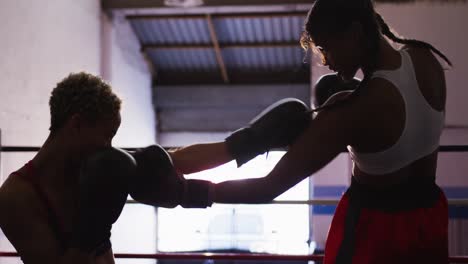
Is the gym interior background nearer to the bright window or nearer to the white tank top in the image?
the bright window

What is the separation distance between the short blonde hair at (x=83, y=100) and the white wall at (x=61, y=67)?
130 cm

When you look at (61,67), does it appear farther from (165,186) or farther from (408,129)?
(408,129)

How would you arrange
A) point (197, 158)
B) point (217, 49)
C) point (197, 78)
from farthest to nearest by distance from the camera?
1. point (197, 78)
2. point (217, 49)
3. point (197, 158)

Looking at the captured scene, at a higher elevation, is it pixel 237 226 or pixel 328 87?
pixel 328 87

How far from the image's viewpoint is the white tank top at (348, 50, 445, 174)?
101cm

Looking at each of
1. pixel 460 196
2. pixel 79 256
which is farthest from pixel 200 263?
pixel 79 256

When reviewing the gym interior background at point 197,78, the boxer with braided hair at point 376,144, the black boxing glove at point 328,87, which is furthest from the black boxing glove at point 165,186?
the gym interior background at point 197,78

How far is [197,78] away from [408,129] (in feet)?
21.5

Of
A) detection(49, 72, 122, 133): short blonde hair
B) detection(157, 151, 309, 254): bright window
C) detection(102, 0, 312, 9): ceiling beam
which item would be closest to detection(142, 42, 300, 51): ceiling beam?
detection(102, 0, 312, 9): ceiling beam

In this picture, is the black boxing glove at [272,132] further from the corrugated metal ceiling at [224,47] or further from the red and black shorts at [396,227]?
the corrugated metal ceiling at [224,47]

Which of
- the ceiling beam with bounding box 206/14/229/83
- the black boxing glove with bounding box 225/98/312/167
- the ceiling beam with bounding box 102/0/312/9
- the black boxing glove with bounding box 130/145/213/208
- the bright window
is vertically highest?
the ceiling beam with bounding box 102/0/312/9

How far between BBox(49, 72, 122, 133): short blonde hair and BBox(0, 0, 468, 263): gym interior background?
2.43 m

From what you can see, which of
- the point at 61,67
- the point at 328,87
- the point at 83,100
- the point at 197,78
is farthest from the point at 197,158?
the point at 197,78

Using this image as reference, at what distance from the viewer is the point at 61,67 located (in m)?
A: 4.68
